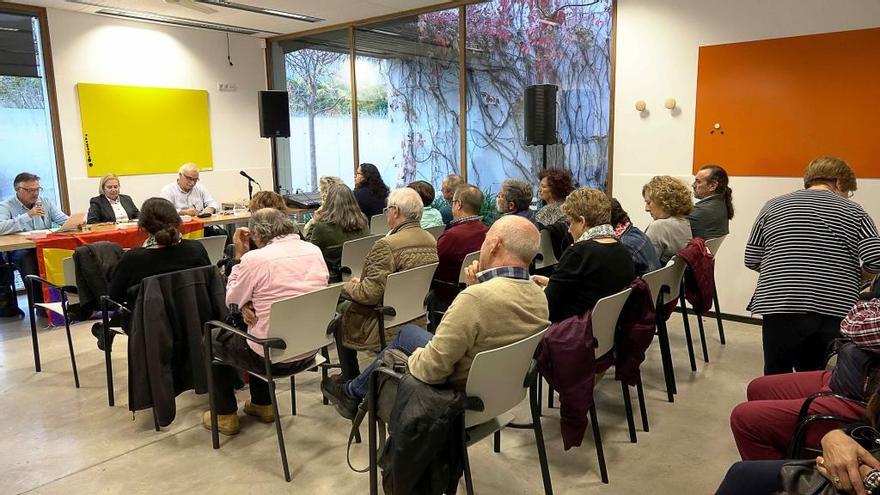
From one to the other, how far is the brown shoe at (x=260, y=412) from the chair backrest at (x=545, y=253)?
7.24 ft

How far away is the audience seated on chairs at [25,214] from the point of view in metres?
5.29

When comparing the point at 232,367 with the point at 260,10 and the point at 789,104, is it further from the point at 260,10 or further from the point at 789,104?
the point at 260,10

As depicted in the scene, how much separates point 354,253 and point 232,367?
4.25ft

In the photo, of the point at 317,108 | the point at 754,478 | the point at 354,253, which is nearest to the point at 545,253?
the point at 354,253

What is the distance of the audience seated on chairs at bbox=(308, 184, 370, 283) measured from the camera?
4.07m

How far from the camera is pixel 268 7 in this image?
660 centimetres

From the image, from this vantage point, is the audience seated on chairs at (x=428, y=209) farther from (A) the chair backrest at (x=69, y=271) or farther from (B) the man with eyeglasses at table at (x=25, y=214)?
(B) the man with eyeglasses at table at (x=25, y=214)

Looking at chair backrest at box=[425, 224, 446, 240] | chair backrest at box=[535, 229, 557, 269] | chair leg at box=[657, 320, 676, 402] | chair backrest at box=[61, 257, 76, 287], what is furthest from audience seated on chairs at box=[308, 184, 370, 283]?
chair leg at box=[657, 320, 676, 402]

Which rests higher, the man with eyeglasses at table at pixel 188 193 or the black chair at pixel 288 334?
the man with eyeglasses at table at pixel 188 193

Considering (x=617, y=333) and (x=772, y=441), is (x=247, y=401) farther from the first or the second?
(x=772, y=441)

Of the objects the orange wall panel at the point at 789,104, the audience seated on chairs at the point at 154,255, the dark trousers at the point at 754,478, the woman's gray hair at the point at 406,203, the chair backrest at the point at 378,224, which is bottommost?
the dark trousers at the point at 754,478

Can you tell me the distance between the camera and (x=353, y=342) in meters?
3.22

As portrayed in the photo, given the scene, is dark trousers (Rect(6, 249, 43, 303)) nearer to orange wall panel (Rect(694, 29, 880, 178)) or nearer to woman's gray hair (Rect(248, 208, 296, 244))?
woman's gray hair (Rect(248, 208, 296, 244))

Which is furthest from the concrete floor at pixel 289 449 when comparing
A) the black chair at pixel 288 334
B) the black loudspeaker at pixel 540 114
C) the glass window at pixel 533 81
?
the glass window at pixel 533 81
